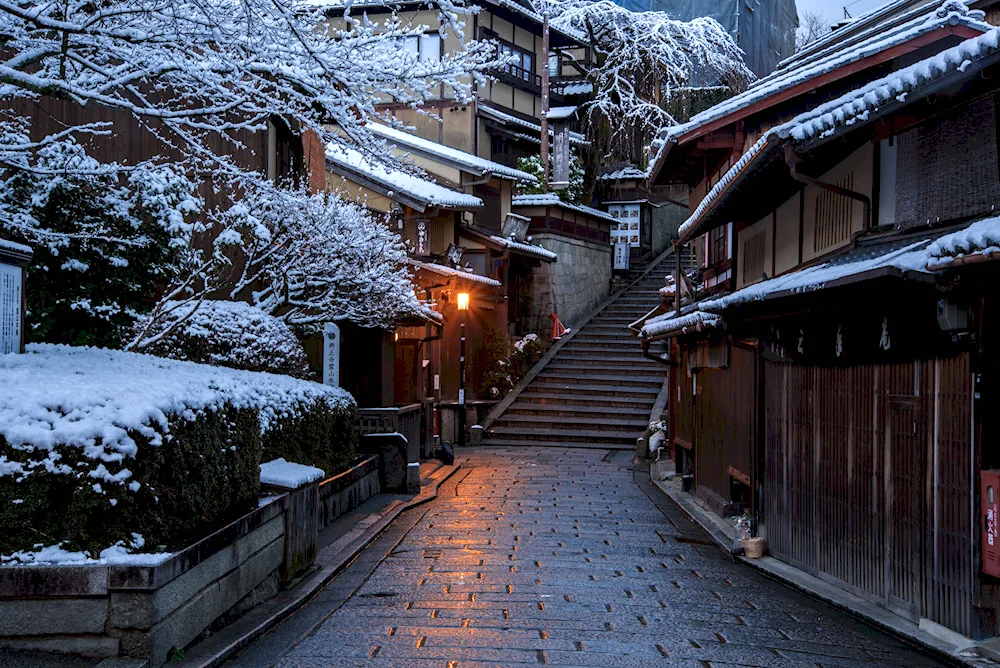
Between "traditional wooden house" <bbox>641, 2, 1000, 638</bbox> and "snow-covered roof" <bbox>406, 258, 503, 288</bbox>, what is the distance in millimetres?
16042

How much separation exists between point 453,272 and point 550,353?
31.9ft

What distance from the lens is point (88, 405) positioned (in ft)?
22.3

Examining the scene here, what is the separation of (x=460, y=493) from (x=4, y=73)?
Result: 13791 millimetres

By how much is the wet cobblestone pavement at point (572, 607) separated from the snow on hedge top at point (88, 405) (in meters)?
2.24

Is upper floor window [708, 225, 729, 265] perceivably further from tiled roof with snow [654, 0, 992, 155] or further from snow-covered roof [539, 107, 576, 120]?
snow-covered roof [539, 107, 576, 120]

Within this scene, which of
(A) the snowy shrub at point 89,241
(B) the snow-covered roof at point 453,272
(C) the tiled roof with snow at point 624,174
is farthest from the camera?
(C) the tiled roof with snow at point 624,174

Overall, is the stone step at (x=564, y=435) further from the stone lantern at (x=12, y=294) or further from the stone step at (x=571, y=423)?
the stone lantern at (x=12, y=294)

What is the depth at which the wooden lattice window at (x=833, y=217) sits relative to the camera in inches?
459

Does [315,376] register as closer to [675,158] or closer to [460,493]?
[460,493]

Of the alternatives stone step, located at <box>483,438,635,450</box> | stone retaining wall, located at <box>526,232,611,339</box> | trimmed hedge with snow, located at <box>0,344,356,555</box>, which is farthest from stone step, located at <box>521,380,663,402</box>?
trimmed hedge with snow, located at <box>0,344,356,555</box>

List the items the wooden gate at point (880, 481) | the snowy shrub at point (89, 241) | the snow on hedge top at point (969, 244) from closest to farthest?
the snow on hedge top at point (969, 244) → the wooden gate at point (880, 481) → the snowy shrub at point (89, 241)

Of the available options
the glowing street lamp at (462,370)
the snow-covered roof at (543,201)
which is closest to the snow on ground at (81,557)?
the glowing street lamp at (462,370)

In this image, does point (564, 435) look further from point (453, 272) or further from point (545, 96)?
point (545, 96)

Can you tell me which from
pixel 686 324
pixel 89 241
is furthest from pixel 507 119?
pixel 89 241
